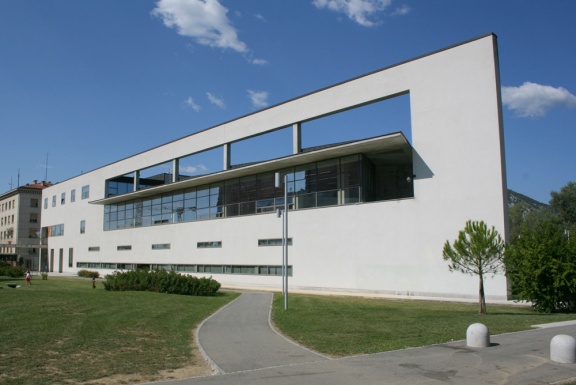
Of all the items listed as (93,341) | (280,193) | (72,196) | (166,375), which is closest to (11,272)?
(72,196)

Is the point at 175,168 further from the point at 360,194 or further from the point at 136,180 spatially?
the point at 360,194

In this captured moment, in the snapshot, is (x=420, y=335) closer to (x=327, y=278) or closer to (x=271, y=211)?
(x=327, y=278)

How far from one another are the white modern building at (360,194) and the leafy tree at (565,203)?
46.8m

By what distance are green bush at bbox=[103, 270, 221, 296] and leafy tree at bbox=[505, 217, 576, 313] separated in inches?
629

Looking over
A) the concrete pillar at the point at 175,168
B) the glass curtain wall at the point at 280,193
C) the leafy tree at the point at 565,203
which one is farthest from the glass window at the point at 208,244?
the leafy tree at the point at 565,203

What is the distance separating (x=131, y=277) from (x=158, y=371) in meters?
21.4

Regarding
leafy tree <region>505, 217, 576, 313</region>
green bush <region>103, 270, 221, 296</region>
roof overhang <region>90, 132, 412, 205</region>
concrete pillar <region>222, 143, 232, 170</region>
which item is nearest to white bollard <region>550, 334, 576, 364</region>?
leafy tree <region>505, 217, 576, 313</region>

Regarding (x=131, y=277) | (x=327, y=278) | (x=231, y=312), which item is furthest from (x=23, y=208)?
(x=231, y=312)

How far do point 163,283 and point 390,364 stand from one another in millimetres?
20860

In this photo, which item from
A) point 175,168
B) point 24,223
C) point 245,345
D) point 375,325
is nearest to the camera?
point 245,345

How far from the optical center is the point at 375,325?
14242 millimetres

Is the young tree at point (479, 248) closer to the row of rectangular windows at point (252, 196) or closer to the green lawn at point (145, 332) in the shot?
the green lawn at point (145, 332)

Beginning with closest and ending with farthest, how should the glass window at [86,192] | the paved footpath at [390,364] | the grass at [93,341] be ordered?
the paved footpath at [390,364], the grass at [93,341], the glass window at [86,192]

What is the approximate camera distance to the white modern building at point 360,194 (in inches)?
976
